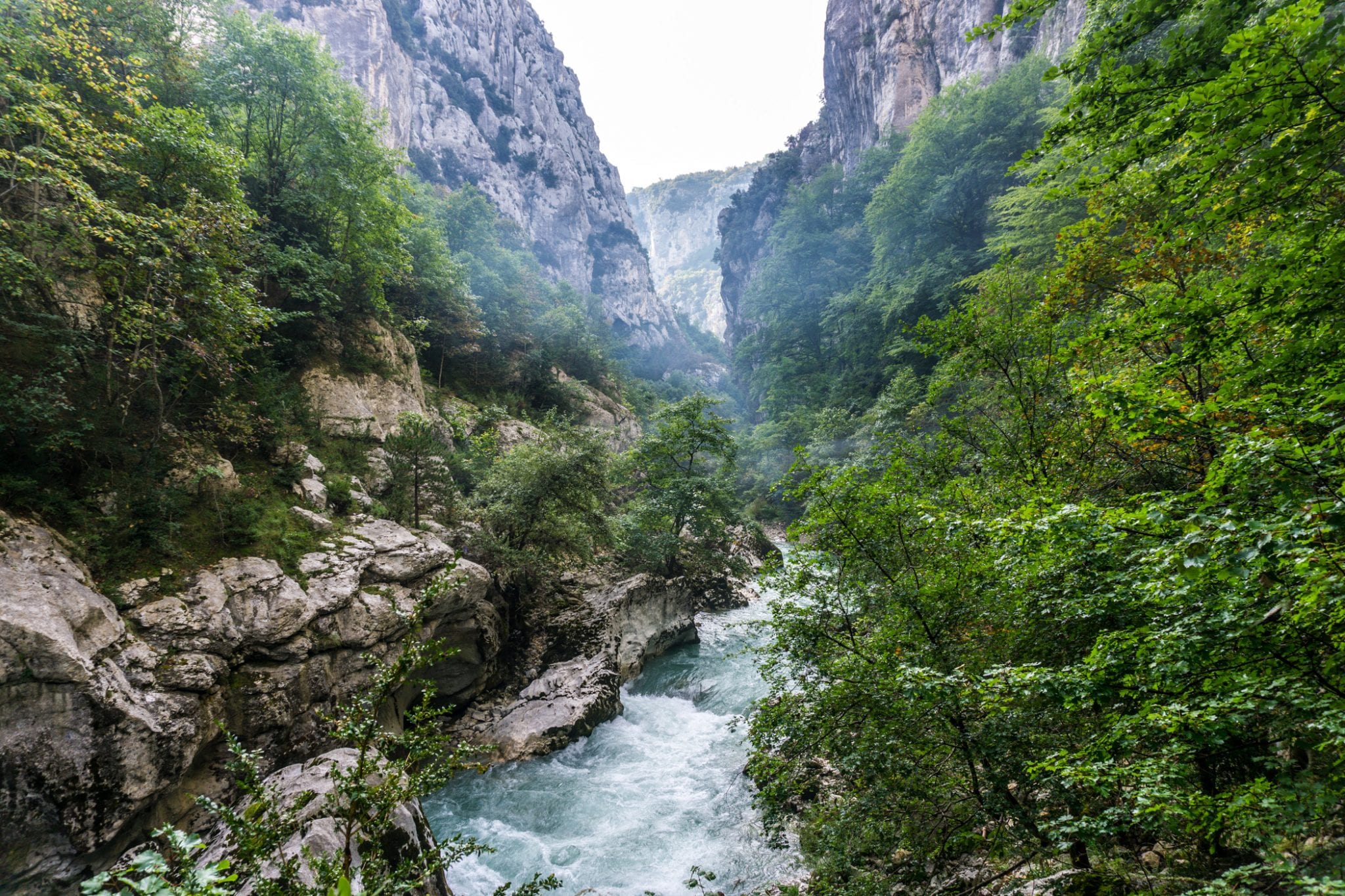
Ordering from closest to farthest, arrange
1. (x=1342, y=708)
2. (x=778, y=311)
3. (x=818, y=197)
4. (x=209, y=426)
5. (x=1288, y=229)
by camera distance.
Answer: (x=1342, y=708) < (x=1288, y=229) < (x=209, y=426) < (x=778, y=311) < (x=818, y=197)

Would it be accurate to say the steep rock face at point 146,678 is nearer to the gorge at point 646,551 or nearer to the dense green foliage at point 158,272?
the gorge at point 646,551

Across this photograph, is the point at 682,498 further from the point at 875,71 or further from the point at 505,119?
the point at 505,119

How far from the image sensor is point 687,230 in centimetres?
14475

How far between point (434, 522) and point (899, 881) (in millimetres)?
10760

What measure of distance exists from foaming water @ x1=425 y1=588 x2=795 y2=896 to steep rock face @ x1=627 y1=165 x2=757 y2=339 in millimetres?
125366

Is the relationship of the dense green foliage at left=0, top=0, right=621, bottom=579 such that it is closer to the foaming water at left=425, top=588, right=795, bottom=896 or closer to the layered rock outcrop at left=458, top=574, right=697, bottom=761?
the layered rock outcrop at left=458, top=574, right=697, bottom=761

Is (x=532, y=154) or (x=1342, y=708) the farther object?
(x=532, y=154)

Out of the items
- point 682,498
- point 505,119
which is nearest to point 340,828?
point 682,498

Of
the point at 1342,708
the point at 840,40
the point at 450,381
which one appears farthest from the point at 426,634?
the point at 840,40

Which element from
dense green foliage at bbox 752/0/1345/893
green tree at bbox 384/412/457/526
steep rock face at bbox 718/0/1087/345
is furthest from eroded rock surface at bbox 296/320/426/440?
steep rock face at bbox 718/0/1087/345

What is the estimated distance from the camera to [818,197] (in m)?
39.5

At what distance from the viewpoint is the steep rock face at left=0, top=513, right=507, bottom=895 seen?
4383 millimetres

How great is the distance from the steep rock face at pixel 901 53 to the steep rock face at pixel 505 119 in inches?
1205

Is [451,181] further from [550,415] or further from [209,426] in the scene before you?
[209,426]
